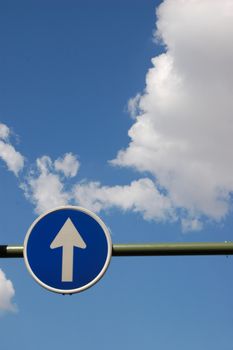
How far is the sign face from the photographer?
4.00 meters

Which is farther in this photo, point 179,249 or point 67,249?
point 179,249

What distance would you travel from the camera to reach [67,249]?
4.11 metres

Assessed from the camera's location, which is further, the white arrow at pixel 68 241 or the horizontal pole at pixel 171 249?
the horizontal pole at pixel 171 249

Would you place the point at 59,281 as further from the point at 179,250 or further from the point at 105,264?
the point at 179,250

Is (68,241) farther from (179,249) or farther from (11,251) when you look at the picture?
(179,249)

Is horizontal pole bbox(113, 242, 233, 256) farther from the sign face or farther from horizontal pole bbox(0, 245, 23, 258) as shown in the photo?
horizontal pole bbox(0, 245, 23, 258)

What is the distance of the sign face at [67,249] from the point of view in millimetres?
4004

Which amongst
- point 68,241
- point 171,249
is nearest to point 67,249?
point 68,241

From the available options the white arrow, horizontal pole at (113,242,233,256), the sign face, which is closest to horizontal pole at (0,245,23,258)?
the sign face

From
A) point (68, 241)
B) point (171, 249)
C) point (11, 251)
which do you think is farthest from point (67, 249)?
point (171, 249)

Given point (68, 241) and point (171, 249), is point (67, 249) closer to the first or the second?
point (68, 241)

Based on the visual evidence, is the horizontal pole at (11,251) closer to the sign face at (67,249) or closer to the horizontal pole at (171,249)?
the horizontal pole at (171,249)

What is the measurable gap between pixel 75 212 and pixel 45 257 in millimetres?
463

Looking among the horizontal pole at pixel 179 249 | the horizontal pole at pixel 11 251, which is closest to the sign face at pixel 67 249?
the horizontal pole at pixel 11 251
